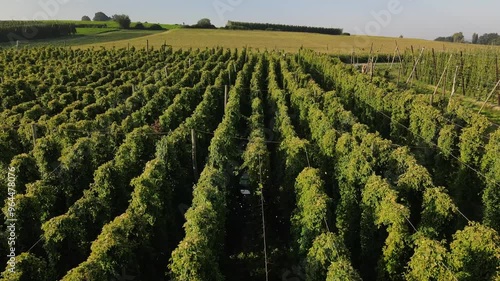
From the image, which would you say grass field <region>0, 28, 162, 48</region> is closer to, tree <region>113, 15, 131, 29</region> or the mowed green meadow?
the mowed green meadow

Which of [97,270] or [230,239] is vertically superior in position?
[97,270]

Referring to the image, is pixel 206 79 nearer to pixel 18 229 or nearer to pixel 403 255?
pixel 18 229

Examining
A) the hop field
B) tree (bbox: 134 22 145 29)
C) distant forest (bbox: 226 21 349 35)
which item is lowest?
the hop field

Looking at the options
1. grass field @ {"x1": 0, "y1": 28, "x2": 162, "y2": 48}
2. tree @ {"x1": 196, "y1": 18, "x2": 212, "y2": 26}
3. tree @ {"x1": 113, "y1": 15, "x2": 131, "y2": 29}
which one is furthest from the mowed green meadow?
tree @ {"x1": 113, "y1": 15, "x2": 131, "y2": 29}

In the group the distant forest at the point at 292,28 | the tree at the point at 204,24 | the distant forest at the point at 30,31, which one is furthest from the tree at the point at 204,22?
the distant forest at the point at 30,31

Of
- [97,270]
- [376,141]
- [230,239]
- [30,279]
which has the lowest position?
[230,239]

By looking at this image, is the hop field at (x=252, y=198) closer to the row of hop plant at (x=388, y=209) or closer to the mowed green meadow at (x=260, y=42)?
the row of hop plant at (x=388, y=209)

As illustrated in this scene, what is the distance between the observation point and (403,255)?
9250mm

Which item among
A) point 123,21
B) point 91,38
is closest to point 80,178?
point 91,38

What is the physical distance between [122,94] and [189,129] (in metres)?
12.6

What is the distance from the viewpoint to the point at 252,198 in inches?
523

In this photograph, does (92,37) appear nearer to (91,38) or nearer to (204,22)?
(91,38)

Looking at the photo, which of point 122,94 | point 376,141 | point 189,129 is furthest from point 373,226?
point 122,94

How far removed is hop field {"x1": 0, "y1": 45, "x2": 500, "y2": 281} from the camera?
8.44m
